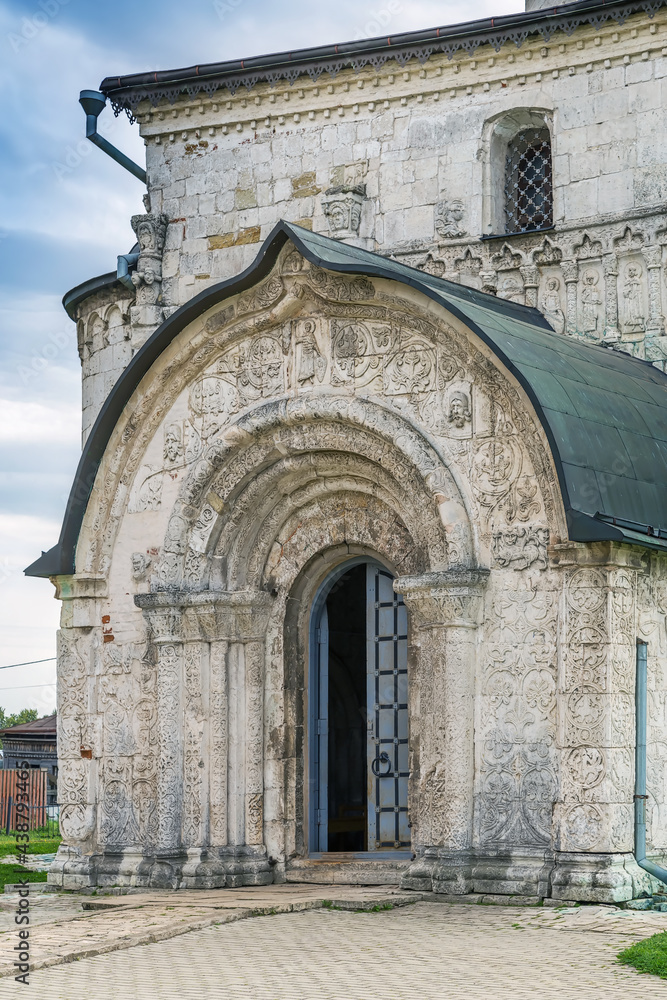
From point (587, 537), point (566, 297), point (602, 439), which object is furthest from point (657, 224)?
point (587, 537)

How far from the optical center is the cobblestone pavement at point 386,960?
8.74 m

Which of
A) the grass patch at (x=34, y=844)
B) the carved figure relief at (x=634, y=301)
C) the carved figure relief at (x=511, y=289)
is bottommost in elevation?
the grass patch at (x=34, y=844)

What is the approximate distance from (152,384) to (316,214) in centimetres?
327

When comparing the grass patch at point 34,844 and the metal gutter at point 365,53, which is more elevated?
the metal gutter at point 365,53

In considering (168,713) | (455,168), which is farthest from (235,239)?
(168,713)

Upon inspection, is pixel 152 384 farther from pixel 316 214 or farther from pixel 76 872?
pixel 76 872

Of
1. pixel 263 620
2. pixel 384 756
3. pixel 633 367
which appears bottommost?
pixel 384 756

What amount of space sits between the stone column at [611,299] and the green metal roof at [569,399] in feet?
0.86

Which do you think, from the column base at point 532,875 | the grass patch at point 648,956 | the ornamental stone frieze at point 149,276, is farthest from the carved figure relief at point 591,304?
the grass patch at point 648,956

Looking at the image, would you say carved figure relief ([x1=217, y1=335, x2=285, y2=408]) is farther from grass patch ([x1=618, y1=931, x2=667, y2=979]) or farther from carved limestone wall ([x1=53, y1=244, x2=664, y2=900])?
grass patch ([x1=618, y1=931, x2=667, y2=979])

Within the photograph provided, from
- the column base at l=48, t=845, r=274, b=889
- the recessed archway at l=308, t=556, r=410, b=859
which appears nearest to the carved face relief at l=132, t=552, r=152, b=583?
the recessed archway at l=308, t=556, r=410, b=859

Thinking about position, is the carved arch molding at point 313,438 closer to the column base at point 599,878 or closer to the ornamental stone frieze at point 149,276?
the column base at point 599,878

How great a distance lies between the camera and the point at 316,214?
54.0 feet

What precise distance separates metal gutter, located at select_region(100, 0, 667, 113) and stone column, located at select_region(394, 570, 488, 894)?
19.5 feet
